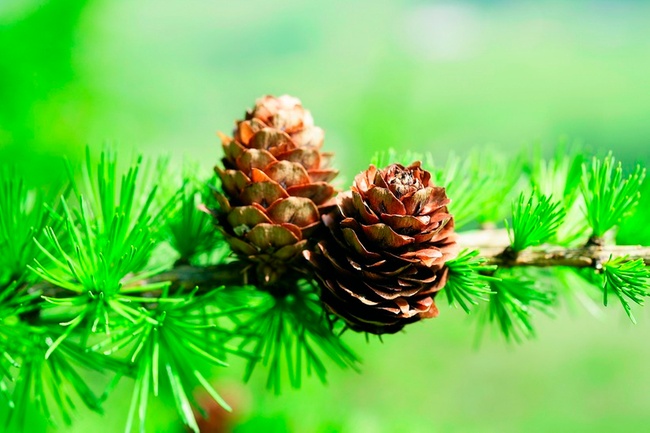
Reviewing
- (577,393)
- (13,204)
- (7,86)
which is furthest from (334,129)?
(13,204)

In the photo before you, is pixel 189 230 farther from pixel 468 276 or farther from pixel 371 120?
pixel 371 120

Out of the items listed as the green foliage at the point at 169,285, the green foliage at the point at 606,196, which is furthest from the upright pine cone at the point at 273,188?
the green foliage at the point at 606,196

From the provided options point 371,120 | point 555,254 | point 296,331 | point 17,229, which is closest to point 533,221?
point 555,254

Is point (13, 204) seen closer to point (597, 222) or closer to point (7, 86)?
point (597, 222)

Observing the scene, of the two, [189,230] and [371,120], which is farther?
[371,120]

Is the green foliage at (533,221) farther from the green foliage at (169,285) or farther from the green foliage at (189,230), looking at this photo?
the green foliage at (189,230)

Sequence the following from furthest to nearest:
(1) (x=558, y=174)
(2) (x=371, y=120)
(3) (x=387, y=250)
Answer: (2) (x=371, y=120)
(1) (x=558, y=174)
(3) (x=387, y=250)
